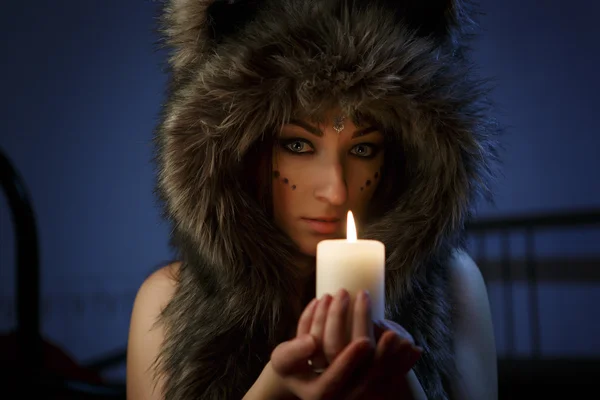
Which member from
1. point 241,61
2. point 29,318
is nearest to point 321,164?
point 241,61

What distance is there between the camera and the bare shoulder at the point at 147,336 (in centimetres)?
109

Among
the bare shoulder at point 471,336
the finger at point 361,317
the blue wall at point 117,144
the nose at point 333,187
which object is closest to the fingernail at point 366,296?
the finger at point 361,317

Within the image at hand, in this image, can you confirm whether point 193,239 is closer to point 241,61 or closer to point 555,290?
point 241,61

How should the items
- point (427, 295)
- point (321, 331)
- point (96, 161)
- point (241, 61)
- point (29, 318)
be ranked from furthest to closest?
point (96, 161) < point (29, 318) < point (427, 295) < point (241, 61) < point (321, 331)

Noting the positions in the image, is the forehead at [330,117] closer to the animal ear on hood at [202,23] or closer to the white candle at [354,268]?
the animal ear on hood at [202,23]

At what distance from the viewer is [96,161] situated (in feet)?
8.18

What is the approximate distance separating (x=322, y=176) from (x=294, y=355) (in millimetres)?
345

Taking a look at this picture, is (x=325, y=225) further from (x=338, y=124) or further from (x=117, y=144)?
(x=117, y=144)

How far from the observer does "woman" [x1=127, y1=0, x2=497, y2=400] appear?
943 mm

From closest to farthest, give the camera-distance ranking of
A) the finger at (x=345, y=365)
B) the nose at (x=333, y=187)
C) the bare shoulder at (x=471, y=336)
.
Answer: the finger at (x=345, y=365) < the nose at (x=333, y=187) < the bare shoulder at (x=471, y=336)

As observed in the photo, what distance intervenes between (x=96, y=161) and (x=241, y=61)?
171 centimetres

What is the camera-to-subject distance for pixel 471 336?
1107 mm

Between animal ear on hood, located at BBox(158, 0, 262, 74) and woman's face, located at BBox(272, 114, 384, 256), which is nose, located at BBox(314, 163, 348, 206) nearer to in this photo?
woman's face, located at BBox(272, 114, 384, 256)

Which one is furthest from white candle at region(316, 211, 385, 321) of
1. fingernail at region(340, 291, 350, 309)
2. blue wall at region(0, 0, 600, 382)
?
blue wall at region(0, 0, 600, 382)
